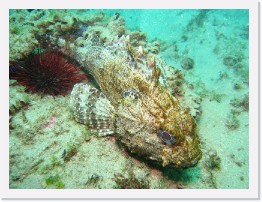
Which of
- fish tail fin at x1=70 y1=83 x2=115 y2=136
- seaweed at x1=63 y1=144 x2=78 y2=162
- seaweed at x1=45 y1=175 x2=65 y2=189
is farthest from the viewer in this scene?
fish tail fin at x1=70 y1=83 x2=115 y2=136

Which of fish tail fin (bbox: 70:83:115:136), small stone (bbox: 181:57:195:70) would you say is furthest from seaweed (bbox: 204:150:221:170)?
small stone (bbox: 181:57:195:70)

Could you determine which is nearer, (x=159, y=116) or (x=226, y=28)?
(x=159, y=116)

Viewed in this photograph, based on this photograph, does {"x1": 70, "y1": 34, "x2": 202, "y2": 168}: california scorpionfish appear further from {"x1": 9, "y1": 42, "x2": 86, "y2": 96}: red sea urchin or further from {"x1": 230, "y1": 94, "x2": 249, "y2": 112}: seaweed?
{"x1": 230, "y1": 94, "x2": 249, "y2": 112}: seaweed

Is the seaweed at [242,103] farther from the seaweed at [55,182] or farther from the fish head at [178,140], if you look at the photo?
the seaweed at [55,182]

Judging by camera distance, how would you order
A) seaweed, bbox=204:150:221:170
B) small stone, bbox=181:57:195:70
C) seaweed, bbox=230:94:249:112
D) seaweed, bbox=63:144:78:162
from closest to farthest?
seaweed, bbox=63:144:78:162 < seaweed, bbox=204:150:221:170 < seaweed, bbox=230:94:249:112 < small stone, bbox=181:57:195:70
